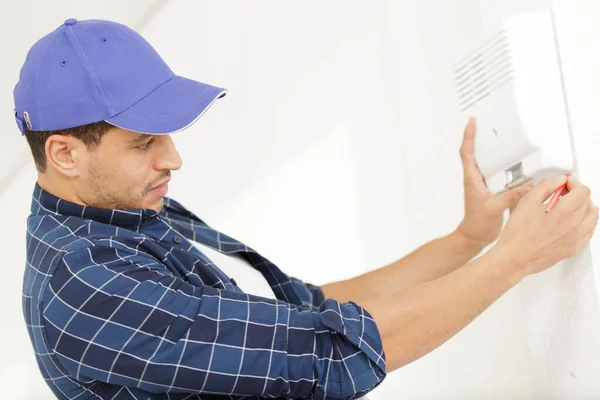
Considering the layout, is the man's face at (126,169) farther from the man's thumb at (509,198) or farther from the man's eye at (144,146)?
the man's thumb at (509,198)

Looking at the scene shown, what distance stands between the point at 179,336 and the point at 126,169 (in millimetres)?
308

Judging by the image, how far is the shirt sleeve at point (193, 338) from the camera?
3.98 ft

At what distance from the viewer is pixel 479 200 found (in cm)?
157

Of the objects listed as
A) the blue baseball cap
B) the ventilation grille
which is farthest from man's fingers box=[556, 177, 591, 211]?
the blue baseball cap

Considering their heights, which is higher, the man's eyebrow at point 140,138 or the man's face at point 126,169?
the man's eyebrow at point 140,138

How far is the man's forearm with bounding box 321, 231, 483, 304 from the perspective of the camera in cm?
169

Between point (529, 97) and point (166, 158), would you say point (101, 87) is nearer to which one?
point (166, 158)

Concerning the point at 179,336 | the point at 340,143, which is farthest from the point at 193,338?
the point at 340,143

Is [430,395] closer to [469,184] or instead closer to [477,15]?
[469,184]

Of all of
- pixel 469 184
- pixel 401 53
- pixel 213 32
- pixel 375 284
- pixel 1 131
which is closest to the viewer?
pixel 469 184

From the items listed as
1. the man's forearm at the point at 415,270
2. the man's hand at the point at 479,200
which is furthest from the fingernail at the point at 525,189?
the man's forearm at the point at 415,270

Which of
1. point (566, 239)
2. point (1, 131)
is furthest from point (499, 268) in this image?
point (1, 131)

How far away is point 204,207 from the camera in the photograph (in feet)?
8.38

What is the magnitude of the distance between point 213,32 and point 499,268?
4.68 ft
